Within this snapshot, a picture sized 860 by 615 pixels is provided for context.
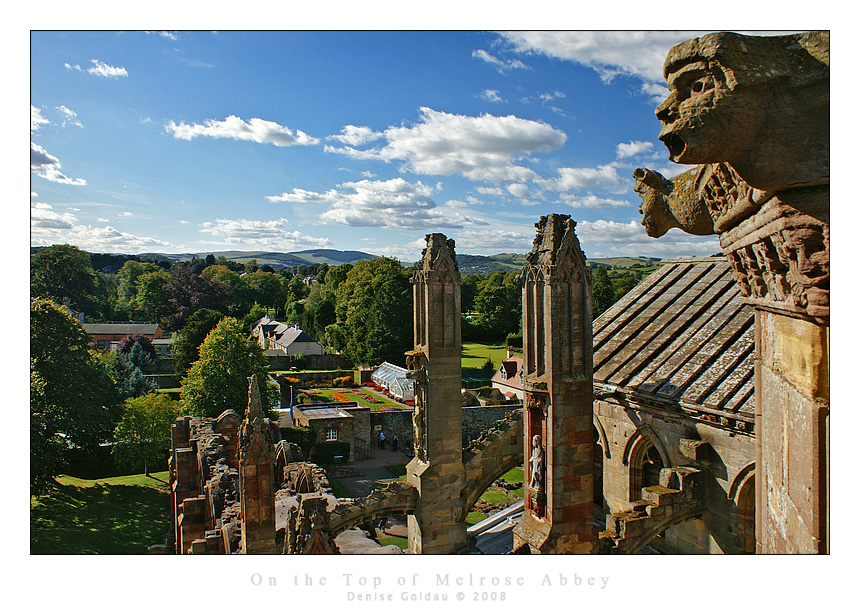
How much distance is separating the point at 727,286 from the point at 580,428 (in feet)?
23.1

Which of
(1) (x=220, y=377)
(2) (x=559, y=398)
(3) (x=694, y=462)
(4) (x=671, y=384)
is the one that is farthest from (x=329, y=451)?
(2) (x=559, y=398)

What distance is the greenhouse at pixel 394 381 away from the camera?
148 feet

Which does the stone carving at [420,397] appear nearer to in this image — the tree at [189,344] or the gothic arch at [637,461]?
the gothic arch at [637,461]

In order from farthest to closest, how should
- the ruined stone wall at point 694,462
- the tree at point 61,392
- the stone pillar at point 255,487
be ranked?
the tree at point 61,392 → the ruined stone wall at point 694,462 → the stone pillar at point 255,487

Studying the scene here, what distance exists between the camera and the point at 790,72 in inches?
114

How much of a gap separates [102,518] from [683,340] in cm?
2212

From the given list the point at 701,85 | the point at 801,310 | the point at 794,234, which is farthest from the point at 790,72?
the point at 801,310

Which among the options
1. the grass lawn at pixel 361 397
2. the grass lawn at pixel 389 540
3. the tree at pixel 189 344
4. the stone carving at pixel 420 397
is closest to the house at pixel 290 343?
the tree at pixel 189 344

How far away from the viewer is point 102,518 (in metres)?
22.7

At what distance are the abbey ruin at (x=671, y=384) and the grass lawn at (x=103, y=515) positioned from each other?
4.08 m

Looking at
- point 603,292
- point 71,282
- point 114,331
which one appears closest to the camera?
point 71,282

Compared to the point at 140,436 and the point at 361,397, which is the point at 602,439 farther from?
the point at 361,397

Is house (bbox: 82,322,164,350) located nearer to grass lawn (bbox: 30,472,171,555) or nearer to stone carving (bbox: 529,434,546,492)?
grass lawn (bbox: 30,472,171,555)
